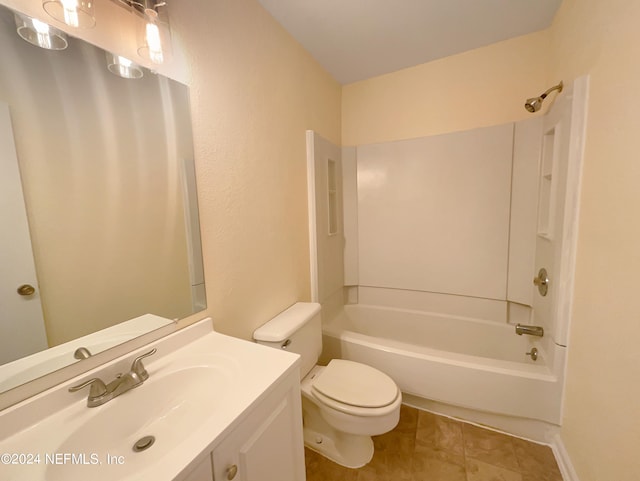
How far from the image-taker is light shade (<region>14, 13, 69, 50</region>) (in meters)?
0.61

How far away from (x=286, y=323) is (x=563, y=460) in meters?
1.56

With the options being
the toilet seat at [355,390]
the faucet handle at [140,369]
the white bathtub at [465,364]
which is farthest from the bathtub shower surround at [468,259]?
the faucet handle at [140,369]

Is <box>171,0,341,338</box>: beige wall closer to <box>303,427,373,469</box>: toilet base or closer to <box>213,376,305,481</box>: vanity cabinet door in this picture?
<box>213,376,305,481</box>: vanity cabinet door

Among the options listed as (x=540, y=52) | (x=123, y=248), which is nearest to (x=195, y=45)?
(x=123, y=248)

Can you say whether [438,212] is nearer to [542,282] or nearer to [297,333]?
[542,282]

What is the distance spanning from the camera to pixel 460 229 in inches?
76.6

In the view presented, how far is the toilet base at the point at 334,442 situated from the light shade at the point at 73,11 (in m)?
1.80

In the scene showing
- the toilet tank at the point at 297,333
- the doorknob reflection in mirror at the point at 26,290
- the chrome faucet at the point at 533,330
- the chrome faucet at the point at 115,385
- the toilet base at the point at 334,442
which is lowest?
the toilet base at the point at 334,442

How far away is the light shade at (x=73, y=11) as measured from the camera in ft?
2.14

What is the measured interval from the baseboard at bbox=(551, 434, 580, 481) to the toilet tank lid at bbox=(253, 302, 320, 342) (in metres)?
1.41

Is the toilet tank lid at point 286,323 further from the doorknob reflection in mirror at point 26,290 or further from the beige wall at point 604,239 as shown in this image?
the beige wall at point 604,239

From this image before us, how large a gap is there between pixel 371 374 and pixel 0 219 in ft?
5.07

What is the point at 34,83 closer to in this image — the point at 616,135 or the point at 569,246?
the point at 616,135

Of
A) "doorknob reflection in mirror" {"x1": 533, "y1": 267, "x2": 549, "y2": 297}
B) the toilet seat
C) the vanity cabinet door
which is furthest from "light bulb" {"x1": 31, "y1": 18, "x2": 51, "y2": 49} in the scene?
"doorknob reflection in mirror" {"x1": 533, "y1": 267, "x2": 549, "y2": 297}
